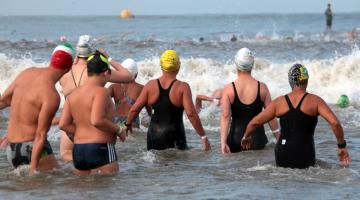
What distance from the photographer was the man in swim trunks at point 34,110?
7785mm

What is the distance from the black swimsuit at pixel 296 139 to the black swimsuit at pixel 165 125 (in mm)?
1629

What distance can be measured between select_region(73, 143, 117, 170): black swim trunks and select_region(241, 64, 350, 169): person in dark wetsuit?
165cm

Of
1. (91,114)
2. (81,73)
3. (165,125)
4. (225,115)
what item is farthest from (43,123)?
(225,115)

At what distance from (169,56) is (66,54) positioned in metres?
1.90

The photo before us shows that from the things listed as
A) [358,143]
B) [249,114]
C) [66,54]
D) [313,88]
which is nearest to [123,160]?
[249,114]

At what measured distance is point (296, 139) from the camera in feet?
27.6

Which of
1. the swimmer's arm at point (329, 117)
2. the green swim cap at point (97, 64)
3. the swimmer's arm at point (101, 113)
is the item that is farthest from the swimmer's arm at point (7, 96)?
the swimmer's arm at point (329, 117)

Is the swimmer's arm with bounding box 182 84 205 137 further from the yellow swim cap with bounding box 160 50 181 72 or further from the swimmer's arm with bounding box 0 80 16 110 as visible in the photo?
the swimmer's arm with bounding box 0 80 16 110

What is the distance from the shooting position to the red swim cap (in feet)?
26.2

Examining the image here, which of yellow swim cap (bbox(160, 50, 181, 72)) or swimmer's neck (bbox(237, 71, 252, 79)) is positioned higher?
yellow swim cap (bbox(160, 50, 181, 72))

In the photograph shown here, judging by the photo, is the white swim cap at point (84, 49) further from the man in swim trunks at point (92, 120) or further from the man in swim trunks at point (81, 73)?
the man in swim trunks at point (92, 120)

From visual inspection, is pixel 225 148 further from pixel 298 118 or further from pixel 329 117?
pixel 329 117

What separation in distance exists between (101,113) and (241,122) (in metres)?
2.65

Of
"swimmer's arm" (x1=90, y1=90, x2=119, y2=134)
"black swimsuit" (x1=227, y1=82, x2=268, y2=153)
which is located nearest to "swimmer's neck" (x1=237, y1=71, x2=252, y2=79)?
"black swimsuit" (x1=227, y1=82, x2=268, y2=153)
